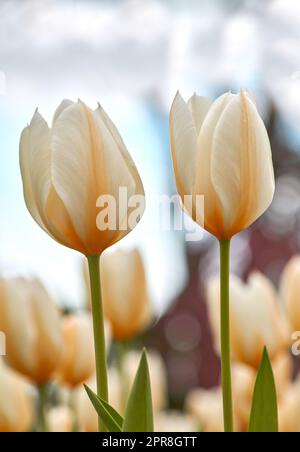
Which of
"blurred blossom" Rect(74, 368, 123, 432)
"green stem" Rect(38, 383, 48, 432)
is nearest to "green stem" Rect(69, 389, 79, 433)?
"blurred blossom" Rect(74, 368, 123, 432)

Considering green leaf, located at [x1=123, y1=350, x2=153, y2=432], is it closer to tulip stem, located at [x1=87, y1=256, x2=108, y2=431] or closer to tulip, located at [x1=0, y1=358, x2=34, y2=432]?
tulip stem, located at [x1=87, y1=256, x2=108, y2=431]

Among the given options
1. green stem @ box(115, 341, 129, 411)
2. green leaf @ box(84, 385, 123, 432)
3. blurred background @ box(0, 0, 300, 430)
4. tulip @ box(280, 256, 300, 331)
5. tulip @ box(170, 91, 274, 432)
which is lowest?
green leaf @ box(84, 385, 123, 432)

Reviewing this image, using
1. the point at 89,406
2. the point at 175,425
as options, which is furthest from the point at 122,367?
the point at 175,425

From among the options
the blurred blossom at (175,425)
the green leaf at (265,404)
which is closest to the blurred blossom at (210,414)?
the blurred blossom at (175,425)

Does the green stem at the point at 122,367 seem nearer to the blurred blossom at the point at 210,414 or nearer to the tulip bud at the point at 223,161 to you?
the blurred blossom at the point at 210,414

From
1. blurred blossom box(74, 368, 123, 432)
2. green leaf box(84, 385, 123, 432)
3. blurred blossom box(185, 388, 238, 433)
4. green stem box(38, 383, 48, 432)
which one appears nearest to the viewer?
green leaf box(84, 385, 123, 432)

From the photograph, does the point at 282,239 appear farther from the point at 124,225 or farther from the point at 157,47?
the point at 124,225

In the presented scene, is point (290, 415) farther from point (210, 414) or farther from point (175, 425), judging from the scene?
point (175, 425)
